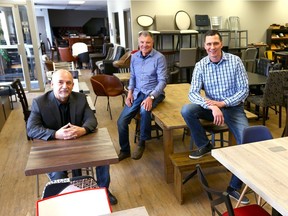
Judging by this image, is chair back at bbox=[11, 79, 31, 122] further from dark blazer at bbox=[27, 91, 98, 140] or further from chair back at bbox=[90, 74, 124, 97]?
dark blazer at bbox=[27, 91, 98, 140]

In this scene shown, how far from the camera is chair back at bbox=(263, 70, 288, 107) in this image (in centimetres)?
337

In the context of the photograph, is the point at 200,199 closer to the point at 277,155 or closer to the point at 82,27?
the point at 277,155

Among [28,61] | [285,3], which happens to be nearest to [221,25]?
[285,3]

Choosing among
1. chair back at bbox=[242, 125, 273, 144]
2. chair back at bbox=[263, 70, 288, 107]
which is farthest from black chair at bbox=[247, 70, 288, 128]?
chair back at bbox=[242, 125, 273, 144]

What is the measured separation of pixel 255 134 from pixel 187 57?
15.1 feet

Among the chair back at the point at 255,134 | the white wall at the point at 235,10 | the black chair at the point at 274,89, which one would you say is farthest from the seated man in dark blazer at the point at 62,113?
the white wall at the point at 235,10

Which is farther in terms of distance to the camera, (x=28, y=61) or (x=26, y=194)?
(x=28, y=61)

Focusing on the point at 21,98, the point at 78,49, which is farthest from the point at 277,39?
the point at 21,98

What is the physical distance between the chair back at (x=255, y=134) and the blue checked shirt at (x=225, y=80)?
1.78ft

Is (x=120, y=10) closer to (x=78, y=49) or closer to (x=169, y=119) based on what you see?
(x=78, y=49)

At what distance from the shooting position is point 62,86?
1938 millimetres

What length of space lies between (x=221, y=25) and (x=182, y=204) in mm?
6372

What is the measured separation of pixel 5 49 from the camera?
5992 millimetres

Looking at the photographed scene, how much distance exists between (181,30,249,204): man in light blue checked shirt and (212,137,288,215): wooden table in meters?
0.66
